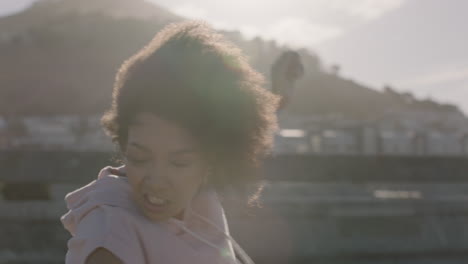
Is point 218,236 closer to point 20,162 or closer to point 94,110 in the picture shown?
point 20,162

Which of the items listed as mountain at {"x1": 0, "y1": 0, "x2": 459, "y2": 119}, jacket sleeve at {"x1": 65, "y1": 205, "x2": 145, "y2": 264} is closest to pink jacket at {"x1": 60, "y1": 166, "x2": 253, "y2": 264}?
jacket sleeve at {"x1": 65, "y1": 205, "x2": 145, "y2": 264}

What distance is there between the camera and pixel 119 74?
5.35ft

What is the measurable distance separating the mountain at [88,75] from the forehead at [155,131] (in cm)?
10067

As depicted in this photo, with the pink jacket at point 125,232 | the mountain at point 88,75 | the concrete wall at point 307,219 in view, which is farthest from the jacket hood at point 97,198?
the mountain at point 88,75

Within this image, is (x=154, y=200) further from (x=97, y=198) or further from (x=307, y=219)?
(x=307, y=219)

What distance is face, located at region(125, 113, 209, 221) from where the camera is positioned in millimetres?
1407

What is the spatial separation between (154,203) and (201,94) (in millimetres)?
321

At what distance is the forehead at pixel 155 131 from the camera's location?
1418 millimetres

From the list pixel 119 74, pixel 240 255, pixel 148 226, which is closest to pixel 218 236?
pixel 240 255

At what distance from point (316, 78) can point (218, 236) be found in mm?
124592

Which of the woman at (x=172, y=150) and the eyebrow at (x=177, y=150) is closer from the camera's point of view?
the woman at (x=172, y=150)

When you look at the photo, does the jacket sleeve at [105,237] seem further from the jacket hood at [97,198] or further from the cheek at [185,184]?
the cheek at [185,184]

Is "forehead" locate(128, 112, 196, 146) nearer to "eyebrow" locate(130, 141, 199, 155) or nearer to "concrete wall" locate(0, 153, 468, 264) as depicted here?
"eyebrow" locate(130, 141, 199, 155)

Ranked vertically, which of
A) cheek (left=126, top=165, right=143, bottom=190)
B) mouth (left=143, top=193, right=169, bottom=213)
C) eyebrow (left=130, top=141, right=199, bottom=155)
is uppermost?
eyebrow (left=130, top=141, right=199, bottom=155)
